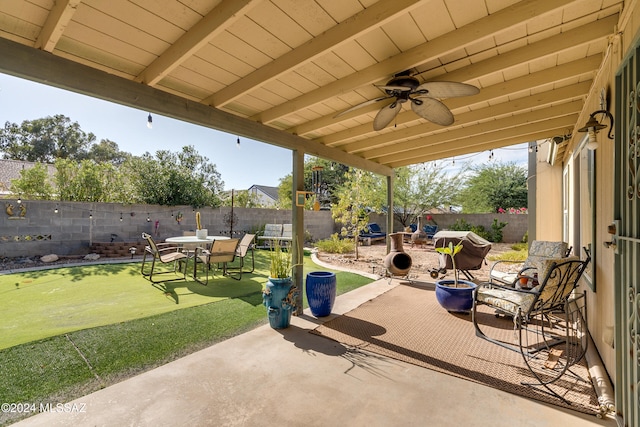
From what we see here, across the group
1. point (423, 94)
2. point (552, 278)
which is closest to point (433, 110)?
point (423, 94)

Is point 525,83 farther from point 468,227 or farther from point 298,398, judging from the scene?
point 468,227

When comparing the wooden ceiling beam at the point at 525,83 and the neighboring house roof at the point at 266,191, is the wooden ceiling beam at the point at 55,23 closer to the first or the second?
the wooden ceiling beam at the point at 525,83

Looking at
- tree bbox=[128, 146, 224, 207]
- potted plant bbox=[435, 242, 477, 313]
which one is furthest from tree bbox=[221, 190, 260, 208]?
potted plant bbox=[435, 242, 477, 313]

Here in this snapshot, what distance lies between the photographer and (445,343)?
3125mm

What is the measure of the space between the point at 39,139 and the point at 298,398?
28.4 m

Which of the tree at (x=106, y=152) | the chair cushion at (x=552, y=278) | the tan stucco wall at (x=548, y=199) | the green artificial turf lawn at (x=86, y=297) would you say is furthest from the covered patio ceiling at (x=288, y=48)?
the tree at (x=106, y=152)

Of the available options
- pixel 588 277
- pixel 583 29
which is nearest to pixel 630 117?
pixel 583 29

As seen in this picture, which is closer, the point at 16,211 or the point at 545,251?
the point at 545,251

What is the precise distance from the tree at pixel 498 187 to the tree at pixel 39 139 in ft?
90.8

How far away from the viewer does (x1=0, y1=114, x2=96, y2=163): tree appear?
20.7 metres

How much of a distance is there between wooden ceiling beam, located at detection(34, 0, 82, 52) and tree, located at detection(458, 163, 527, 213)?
17.7 meters

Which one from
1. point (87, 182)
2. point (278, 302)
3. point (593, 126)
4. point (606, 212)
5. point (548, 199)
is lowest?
point (278, 302)

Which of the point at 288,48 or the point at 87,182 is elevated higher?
the point at 288,48

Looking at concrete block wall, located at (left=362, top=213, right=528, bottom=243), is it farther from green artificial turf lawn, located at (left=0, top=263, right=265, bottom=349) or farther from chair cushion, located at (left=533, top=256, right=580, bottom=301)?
chair cushion, located at (left=533, top=256, right=580, bottom=301)
